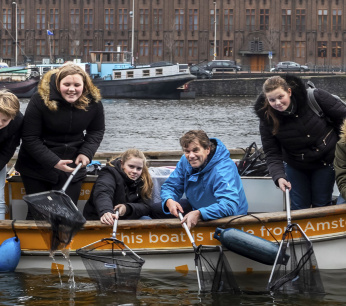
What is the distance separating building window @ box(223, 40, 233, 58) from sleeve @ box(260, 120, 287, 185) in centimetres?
6704

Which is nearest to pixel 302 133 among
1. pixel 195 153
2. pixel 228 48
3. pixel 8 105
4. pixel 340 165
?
pixel 340 165

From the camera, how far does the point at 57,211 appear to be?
630cm

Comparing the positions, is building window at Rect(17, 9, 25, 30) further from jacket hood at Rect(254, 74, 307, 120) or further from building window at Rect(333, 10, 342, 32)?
jacket hood at Rect(254, 74, 307, 120)

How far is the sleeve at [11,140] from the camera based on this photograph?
6.53 metres

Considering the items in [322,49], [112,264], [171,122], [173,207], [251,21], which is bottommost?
[171,122]

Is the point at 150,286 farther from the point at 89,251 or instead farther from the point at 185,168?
the point at 185,168

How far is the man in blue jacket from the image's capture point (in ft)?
20.2

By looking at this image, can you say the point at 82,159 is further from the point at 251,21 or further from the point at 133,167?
the point at 251,21

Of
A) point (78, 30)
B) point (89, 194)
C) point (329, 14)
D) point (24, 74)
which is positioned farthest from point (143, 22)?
point (89, 194)

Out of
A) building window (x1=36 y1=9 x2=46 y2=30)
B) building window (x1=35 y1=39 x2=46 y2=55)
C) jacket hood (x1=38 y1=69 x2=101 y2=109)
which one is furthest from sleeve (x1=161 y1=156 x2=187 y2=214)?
building window (x1=36 y1=9 x2=46 y2=30)

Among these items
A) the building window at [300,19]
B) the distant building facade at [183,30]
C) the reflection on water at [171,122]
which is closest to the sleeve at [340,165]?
the reflection on water at [171,122]

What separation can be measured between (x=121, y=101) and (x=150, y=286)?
43300 mm

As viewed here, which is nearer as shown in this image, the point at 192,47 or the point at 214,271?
the point at 214,271

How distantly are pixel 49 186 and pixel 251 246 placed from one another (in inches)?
77.0
